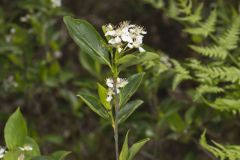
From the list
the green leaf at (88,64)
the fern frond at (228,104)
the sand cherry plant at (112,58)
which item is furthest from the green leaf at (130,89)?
the green leaf at (88,64)

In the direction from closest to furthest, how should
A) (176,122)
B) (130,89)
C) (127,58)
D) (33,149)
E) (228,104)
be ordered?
1. (127,58)
2. (130,89)
3. (33,149)
4. (228,104)
5. (176,122)

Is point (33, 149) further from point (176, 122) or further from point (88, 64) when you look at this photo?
point (88, 64)

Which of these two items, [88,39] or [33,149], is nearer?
[88,39]

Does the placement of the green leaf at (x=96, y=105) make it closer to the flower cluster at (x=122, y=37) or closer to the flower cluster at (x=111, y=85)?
the flower cluster at (x=111, y=85)

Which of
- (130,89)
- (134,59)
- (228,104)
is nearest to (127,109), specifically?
(130,89)

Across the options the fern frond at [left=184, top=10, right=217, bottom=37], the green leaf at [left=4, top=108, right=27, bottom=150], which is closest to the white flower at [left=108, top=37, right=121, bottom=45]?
the green leaf at [left=4, top=108, right=27, bottom=150]
